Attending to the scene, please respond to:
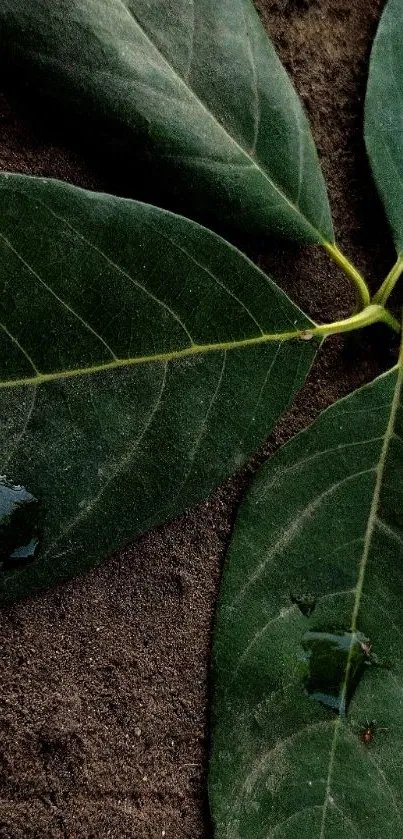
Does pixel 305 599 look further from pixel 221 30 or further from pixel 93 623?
pixel 221 30

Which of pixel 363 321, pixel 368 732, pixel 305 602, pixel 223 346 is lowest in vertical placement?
pixel 368 732

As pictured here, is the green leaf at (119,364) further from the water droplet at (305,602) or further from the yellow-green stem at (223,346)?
the water droplet at (305,602)

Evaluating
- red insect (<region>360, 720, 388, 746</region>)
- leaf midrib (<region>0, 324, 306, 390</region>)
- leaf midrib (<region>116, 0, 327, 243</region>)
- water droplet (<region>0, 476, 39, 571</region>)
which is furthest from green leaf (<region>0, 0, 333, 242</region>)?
red insect (<region>360, 720, 388, 746</region>)

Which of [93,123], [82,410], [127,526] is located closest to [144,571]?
[127,526]

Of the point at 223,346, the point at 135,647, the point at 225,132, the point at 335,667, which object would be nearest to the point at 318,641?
the point at 335,667

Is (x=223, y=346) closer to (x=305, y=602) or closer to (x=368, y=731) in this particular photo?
(x=305, y=602)

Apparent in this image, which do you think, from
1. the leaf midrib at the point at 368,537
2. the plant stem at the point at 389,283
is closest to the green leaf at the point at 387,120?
the plant stem at the point at 389,283

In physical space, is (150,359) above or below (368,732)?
above
